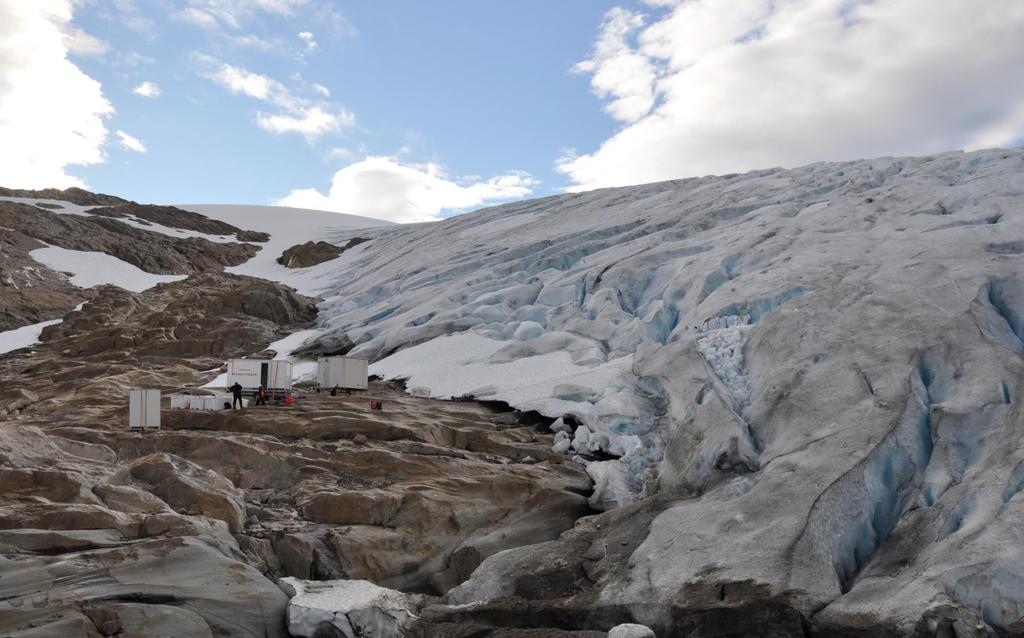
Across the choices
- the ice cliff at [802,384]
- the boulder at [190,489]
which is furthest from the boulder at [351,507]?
the ice cliff at [802,384]

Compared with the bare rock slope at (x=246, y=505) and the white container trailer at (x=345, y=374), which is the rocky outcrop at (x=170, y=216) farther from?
the white container trailer at (x=345, y=374)

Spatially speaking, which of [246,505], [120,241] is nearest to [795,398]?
[246,505]

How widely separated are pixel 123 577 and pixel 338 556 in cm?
262

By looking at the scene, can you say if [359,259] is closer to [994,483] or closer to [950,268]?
[950,268]

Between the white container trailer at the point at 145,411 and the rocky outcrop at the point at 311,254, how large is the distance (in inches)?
1383

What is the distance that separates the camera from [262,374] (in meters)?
16.9

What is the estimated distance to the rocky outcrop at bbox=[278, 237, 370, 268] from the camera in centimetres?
4875

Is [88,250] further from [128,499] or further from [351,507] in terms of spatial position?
[351,507]

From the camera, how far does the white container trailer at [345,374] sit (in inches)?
688

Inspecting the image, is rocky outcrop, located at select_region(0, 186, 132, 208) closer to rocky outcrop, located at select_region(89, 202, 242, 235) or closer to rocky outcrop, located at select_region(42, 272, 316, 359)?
rocky outcrop, located at select_region(89, 202, 242, 235)

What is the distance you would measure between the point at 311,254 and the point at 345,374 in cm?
3368

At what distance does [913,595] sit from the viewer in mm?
6289

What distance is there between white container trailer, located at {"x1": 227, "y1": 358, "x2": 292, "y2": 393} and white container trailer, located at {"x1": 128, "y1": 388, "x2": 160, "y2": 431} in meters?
3.13

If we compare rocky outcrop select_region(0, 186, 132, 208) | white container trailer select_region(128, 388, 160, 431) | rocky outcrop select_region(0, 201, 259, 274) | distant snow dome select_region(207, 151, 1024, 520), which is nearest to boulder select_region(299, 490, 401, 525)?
distant snow dome select_region(207, 151, 1024, 520)
